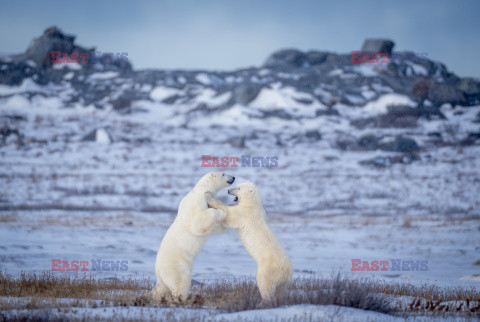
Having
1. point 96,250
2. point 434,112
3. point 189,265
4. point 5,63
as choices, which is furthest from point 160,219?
point 5,63

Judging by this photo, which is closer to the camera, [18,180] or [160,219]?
[160,219]

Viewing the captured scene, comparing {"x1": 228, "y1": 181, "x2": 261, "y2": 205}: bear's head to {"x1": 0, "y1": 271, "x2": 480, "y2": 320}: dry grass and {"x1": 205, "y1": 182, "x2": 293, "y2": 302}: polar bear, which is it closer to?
{"x1": 205, "y1": 182, "x2": 293, "y2": 302}: polar bear

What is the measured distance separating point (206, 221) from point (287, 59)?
69.1m

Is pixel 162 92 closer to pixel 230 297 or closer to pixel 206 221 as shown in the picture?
pixel 230 297

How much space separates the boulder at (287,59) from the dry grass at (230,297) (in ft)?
212

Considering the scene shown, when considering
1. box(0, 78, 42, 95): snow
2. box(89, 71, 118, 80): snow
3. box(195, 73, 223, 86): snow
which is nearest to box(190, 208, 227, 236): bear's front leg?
box(0, 78, 42, 95): snow

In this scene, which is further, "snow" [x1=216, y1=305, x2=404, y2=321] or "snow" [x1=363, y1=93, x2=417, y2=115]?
"snow" [x1=363, y1=93, x2=417, y2=115]

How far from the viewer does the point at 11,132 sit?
36625 millimetres

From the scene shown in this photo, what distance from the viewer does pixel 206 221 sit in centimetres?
555

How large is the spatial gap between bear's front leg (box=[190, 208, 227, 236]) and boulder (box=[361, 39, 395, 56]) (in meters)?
65.8

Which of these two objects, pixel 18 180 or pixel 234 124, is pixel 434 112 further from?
pixel 18 180

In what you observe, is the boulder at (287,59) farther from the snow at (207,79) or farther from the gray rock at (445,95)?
the gray rock at (445,95)

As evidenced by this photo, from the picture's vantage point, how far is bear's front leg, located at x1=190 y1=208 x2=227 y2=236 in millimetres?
5555

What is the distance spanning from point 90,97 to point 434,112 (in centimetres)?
3573
